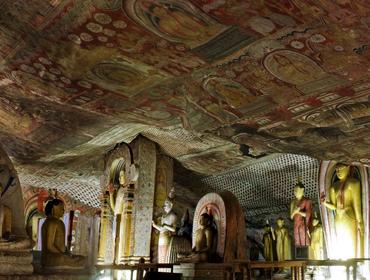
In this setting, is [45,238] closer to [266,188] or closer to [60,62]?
[60,62]

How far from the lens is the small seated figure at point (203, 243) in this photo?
10414 millimetres

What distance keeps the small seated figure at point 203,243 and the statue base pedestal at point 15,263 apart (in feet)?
11.5

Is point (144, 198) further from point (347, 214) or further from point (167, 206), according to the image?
point (347, 214)

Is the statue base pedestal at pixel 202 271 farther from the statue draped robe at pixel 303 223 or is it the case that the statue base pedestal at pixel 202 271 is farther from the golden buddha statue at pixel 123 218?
the golden buddha statue at pixel 123 218

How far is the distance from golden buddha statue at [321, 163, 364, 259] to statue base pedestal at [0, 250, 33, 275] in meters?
5.88

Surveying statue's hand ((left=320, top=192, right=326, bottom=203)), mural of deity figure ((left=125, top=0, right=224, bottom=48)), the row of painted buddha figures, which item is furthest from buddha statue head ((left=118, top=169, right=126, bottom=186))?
mural of deity figure ((left=125, top=0, right=224, bottom=48))

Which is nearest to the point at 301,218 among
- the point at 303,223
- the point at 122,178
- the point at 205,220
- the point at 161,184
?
the point at 303,223

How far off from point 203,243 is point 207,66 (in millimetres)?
5098

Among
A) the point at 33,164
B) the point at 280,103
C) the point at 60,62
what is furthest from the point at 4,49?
the point at 33,164

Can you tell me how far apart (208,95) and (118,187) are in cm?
731

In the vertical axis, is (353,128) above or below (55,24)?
below

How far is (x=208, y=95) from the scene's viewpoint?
7.88 m

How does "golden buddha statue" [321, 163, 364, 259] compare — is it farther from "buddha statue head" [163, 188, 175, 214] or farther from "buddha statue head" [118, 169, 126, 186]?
"buddha statue head" [118, 169, 126, 186]

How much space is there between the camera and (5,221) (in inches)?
360
